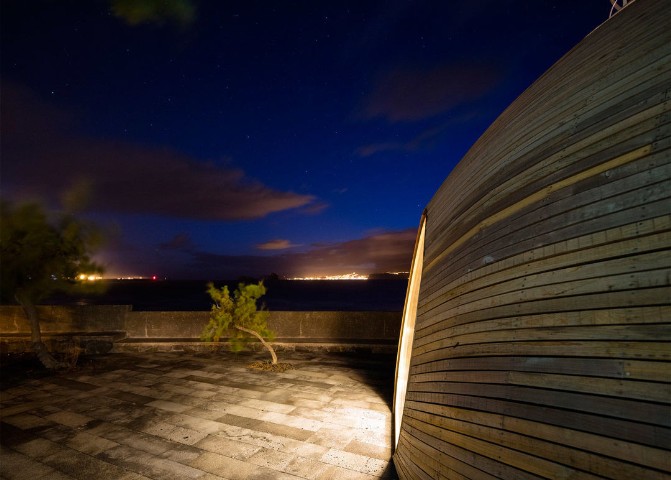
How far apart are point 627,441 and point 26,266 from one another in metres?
12.1

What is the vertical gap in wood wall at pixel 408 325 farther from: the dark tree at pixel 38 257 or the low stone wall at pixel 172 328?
the dark tree at pixel 38 257

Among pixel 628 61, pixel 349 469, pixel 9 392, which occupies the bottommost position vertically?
pixel 9 392

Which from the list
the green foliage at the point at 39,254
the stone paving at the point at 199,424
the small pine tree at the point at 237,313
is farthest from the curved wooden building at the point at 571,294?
the green foliage at the point at 39,254

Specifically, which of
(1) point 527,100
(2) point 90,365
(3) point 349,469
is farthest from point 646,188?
(2) point 90,365

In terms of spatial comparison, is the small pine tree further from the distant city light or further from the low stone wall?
the distant city light

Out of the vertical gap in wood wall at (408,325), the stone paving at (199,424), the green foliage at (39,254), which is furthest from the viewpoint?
the green foliage at (39,254)

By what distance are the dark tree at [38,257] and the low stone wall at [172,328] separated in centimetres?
252

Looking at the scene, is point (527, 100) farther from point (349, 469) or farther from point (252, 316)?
point (252, 316)

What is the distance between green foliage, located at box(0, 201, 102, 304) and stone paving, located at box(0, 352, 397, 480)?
249 centimetres

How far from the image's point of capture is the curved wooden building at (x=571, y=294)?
1749mm

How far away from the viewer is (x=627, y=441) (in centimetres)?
165

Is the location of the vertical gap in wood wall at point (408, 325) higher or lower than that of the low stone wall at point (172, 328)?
higher

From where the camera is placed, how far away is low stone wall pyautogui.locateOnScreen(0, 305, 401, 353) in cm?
1139

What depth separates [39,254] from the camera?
8.70 meters
